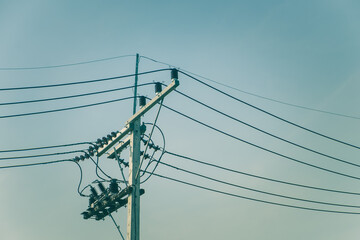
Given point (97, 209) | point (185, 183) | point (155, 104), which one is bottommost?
point (97, 209)

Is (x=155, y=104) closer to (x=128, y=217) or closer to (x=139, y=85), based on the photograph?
(x=139, y=85)

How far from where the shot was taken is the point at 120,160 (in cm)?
1141

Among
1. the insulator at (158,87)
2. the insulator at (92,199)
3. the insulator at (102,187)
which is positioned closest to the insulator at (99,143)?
the insulator at (102,187)

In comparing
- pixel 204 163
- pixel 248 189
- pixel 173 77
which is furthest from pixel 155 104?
pixel 248 189

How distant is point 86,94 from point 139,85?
1752mm

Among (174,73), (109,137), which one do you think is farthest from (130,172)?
(174,73)

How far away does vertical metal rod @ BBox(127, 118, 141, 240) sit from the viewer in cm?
929

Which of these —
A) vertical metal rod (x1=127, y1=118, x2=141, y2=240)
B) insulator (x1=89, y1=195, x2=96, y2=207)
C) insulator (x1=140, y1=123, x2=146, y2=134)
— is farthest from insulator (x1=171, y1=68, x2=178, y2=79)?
insulator (x1=89, y1=195, x2=96, y2=207)

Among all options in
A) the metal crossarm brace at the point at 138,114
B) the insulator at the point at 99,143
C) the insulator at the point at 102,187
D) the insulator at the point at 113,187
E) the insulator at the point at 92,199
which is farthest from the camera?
the insulator at the point at 99,143

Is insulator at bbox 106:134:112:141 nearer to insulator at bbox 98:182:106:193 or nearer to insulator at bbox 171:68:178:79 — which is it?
insulator at bbox 98:182:106:193

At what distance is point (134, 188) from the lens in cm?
996

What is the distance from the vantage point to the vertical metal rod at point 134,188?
30.5ft

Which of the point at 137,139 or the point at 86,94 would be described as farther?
the point at 86,94

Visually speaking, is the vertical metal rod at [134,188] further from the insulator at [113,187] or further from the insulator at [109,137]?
the insulator at [109,137]
